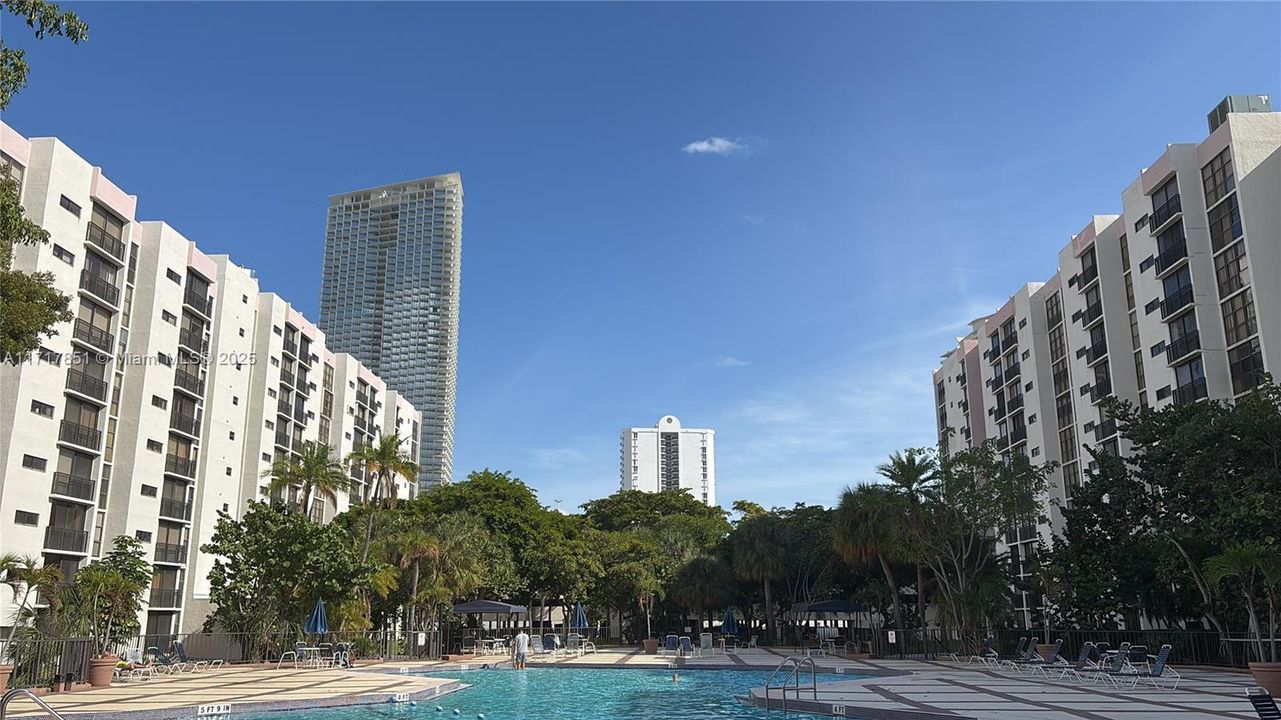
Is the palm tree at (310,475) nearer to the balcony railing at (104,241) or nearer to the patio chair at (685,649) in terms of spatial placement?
the balcony railing at (104,241)

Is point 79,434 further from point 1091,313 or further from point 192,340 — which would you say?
point 1091,313

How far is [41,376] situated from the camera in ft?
119

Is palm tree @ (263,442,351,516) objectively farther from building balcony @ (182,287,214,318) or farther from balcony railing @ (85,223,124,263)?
balcony railing @ (85,223,124,263)

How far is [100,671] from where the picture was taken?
74.6 feet

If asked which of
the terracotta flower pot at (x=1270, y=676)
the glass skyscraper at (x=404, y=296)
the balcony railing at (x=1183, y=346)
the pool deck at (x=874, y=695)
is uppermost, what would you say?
the glass skyscraper at (x=404, y=296)

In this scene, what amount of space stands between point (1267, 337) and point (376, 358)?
15013cm

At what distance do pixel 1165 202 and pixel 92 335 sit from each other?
4901cm

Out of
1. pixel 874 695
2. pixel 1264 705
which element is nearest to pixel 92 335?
pixel 874 695

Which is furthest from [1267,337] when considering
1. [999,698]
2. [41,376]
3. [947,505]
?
[41,376]

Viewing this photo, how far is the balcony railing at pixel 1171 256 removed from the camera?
41094mm

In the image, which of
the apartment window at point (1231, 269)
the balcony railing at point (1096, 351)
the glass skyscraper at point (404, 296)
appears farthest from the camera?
the glass skyscraper at point (404, 296)

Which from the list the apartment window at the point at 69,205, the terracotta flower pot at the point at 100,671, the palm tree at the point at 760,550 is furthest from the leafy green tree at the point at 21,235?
the palm tree at the point at 760,550

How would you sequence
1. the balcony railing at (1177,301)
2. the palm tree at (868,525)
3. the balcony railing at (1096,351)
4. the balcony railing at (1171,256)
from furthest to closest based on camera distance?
the balcony railing at (1096,351) → the balcony railing at (1171,256) → the balcony railing at (1177,301) → the palm tree at (868,525)

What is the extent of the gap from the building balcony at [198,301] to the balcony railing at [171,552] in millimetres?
12004
